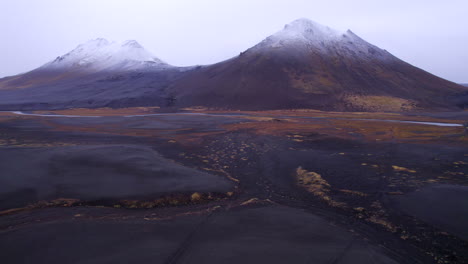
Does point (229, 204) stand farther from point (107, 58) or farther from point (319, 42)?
point (107, 58)

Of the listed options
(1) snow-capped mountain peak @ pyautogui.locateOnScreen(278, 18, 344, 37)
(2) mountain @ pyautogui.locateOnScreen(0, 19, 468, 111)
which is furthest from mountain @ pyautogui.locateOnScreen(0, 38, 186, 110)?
(1) snow-capped mountain peak @ pyautogui.locateOnScreen(278, 18, 344, 37)

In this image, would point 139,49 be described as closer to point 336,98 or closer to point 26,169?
point 336,98

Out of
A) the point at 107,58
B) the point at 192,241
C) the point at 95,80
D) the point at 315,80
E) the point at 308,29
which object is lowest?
the point at 192,241

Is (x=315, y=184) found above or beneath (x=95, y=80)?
beneath

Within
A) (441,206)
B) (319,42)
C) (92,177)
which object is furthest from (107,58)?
(441,206)

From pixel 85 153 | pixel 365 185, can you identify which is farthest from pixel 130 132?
pixel 365 185
